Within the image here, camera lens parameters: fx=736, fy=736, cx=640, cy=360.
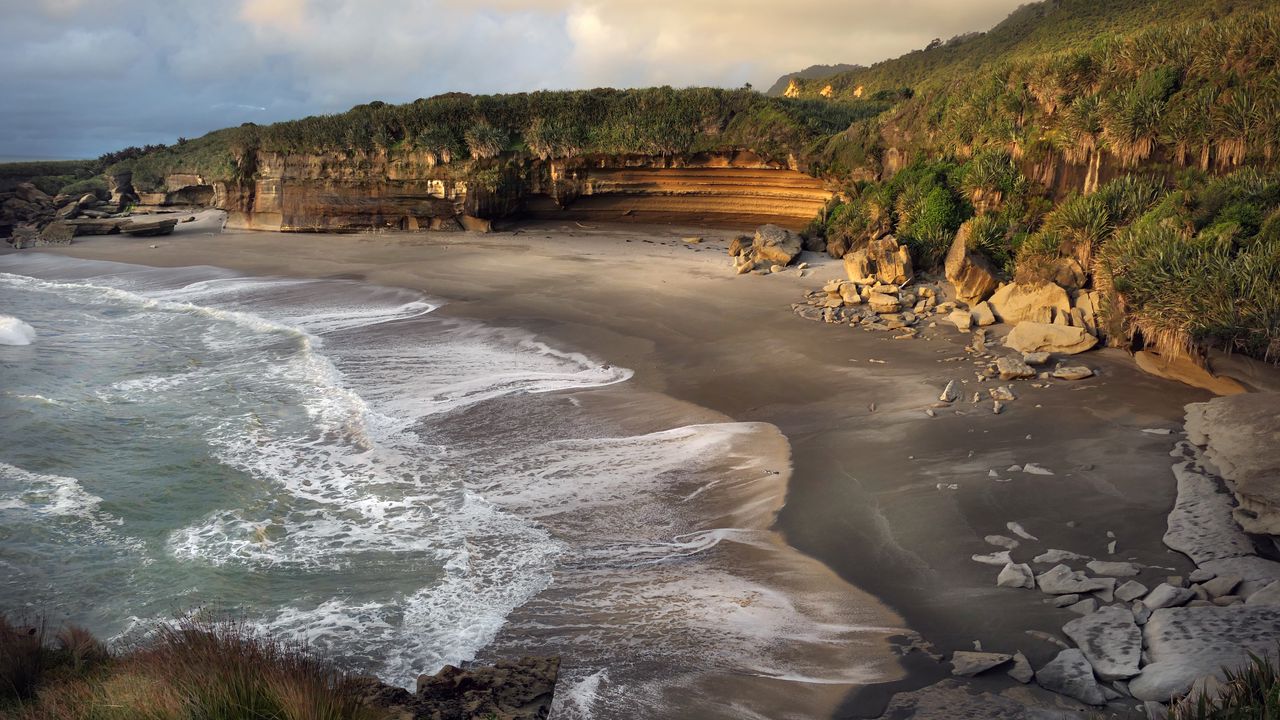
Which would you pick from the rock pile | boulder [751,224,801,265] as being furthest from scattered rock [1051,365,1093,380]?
the rock pile

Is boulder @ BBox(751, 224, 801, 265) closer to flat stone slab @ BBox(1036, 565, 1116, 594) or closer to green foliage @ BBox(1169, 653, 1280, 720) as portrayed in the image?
flat stone slab @ BBox(1036, 565, 1116, 594)

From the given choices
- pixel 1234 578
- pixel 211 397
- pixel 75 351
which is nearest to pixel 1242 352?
pixel 1234 578

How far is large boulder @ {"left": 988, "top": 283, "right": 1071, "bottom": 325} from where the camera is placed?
13188 millimetres

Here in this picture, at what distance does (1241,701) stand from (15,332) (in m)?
21.9

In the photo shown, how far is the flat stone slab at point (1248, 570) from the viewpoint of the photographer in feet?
18.4

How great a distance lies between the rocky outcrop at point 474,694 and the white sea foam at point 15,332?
17.2 metres

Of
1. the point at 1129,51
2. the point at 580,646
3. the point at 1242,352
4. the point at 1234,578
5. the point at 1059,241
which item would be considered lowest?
the point at 580,646

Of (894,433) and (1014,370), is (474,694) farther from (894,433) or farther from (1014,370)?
(1014,370)

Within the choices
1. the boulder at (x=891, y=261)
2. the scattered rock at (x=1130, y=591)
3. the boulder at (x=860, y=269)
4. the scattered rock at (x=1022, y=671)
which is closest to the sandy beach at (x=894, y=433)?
the scattered rock at (x=1022, y=671)

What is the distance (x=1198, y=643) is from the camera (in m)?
4.98

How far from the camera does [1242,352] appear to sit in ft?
33.8

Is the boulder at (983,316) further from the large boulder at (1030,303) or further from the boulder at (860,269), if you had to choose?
the boulder at (860,269)

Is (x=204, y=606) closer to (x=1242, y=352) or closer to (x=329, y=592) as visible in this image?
(x=329, y=592)

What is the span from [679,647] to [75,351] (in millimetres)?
16101
